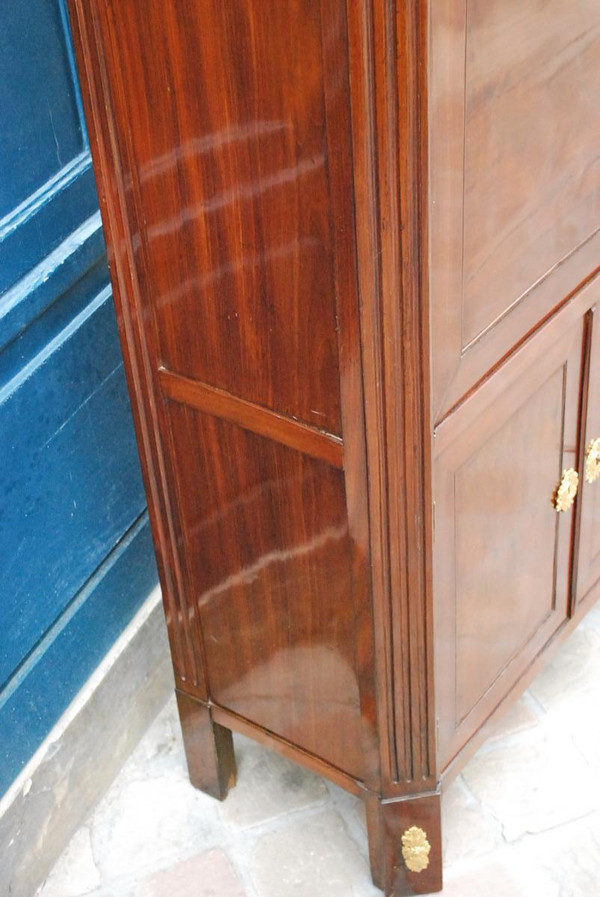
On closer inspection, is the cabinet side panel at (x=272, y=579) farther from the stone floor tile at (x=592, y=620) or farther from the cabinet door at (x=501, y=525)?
the stone floor tile at (x=592, y=620)

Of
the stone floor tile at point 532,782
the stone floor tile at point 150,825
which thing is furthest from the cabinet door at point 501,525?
the stone floor tile at point 150,825

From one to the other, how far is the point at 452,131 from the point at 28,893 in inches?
48.4

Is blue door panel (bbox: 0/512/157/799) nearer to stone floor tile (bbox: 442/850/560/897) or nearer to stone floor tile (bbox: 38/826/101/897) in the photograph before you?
stone floor tile (bbox: 38/826/101/897)

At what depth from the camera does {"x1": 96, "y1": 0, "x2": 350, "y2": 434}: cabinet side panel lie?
41.1 inches

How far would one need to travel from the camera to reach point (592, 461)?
1.61m

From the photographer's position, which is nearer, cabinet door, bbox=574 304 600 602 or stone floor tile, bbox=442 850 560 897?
cabinet door, bbox=574 304 600 602

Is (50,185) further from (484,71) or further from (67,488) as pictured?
(484,71)

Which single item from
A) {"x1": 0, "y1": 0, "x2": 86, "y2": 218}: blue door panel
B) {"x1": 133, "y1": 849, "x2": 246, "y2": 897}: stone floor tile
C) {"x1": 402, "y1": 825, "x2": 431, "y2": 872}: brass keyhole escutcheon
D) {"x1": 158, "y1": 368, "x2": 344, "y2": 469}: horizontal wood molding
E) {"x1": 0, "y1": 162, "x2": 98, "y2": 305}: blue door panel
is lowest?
{"x1": 133, "y1": 849, "x2": 246, "y2": 897}: stone floor tile

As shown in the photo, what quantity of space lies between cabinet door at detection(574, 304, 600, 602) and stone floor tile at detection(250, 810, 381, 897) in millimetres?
508

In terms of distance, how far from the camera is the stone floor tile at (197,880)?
1640 millimetres

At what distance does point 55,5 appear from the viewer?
1.42m

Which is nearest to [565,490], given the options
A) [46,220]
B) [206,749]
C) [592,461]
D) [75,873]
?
[592,461]

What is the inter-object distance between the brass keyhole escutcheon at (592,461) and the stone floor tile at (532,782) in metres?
0.45

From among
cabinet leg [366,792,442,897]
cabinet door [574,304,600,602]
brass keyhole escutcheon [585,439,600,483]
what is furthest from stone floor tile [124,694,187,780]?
brass keyhole escutcheon [585,439,600,483]
